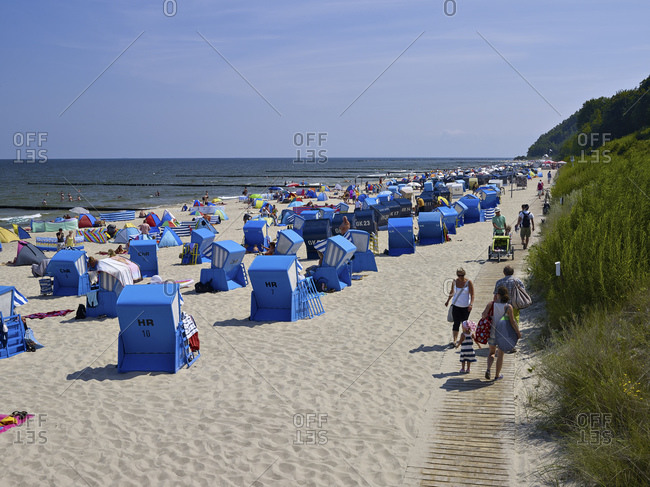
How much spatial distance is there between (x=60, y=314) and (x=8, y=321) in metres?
2.77

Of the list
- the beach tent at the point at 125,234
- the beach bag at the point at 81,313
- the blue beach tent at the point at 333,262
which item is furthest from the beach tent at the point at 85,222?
the blue beach tent at the point at 333,262

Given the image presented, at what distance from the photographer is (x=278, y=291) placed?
36.1ft

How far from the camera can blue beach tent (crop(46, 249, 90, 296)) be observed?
47.7 ft

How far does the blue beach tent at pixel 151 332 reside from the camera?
8453 millimetres

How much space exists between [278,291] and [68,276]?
673 centimetres

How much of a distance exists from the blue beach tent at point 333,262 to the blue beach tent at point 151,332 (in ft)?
16.8

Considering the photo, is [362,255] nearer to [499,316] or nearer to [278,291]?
[278,291]

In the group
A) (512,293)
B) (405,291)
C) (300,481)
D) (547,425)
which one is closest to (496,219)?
(405,291)

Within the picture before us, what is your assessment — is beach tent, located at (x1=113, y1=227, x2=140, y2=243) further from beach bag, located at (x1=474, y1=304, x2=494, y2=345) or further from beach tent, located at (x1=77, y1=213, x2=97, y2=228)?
beach bag, located at (x1=474, y1=304, x2=494, y2=345)

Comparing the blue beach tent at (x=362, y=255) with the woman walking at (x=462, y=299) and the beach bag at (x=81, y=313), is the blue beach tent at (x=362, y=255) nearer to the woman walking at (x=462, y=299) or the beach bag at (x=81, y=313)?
the beach bag at (x=81, y=313)

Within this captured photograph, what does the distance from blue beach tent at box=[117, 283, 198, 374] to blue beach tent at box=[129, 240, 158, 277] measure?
8.37 meters

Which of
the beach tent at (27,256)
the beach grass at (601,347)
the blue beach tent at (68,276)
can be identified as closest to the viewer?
the beach grass at (601,347)

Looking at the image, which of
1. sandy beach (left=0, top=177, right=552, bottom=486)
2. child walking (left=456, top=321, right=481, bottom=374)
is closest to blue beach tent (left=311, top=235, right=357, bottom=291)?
sandy beach (left=0, top=177, right=552, bottom=486)

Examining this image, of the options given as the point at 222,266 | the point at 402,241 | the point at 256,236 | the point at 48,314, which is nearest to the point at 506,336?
the point at 222,266
